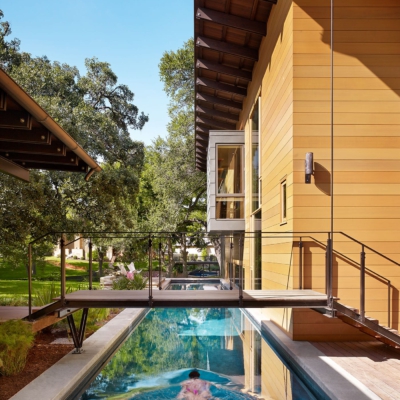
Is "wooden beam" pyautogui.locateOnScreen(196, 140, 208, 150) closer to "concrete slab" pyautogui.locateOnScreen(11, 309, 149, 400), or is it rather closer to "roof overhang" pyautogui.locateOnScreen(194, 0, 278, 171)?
"roof overhang" pyautogui.locateOnScreen(194, 0, 278, 171)

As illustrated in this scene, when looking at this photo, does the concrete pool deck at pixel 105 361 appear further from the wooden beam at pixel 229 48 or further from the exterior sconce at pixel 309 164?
the wooden beam at pixel 229 48

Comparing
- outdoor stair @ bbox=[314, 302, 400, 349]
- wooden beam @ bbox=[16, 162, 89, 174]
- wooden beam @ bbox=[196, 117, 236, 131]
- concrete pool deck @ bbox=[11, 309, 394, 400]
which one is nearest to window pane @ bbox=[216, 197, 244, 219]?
wooden beam @ bbox=[196, 117, 236, 131]

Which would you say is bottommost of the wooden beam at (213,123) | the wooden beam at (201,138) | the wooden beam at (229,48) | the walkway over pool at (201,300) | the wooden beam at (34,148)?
the walkway over pool at (201,300)

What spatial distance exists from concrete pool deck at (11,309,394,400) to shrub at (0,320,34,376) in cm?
29

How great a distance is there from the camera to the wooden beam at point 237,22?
9500 mm

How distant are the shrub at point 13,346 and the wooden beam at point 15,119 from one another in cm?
200

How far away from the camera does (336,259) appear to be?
6.87m

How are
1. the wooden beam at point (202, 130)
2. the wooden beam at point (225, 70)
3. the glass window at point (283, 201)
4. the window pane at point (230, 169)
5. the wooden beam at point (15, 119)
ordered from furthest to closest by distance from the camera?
the wooden beam at point (202, 130)
the window pane at point (230, 169)
the wooden beam at point (225, 70)
the glass window at point (283, 201)
the wooden beam at point (15, 119)

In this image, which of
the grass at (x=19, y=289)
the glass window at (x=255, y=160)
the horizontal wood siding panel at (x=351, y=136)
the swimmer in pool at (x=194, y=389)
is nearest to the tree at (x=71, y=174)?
the grass at (x=19, y=289)

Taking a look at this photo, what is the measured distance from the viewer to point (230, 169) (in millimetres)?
13812

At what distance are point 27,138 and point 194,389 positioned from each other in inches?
127

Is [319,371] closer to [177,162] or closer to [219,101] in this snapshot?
[219,101]

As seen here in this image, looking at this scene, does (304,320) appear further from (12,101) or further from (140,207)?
(140,207)

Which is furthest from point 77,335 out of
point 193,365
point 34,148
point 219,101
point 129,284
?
point 219,101
